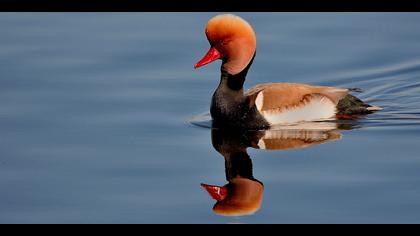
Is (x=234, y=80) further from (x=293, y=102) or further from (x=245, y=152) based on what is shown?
(x=245, y=152)

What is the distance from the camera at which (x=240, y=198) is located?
7.44m

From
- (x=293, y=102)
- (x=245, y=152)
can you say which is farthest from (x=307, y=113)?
(x=245, y=152)

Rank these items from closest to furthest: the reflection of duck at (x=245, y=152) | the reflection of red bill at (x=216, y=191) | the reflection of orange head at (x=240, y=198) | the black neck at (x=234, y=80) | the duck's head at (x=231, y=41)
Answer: the reflection of orange head at (x=240, y=198)
the reflection of duck at (x=245, y=152)
the reflection of red bill at (x=216, y=191)
the duck's head at (x=231, y=41)
the black neck at (x=234, y=80)

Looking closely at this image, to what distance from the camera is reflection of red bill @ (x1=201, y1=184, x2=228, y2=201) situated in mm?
7398

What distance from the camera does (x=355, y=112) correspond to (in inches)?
380

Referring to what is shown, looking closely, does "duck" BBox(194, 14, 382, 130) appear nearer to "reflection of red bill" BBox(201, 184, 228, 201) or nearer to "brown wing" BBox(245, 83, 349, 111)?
"brown wing" BBox(245, 83, 349, 111)

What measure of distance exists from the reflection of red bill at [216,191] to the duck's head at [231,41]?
1.98m

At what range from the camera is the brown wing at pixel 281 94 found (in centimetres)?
923

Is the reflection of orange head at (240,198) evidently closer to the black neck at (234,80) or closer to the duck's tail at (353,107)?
the black neck at (234,80)

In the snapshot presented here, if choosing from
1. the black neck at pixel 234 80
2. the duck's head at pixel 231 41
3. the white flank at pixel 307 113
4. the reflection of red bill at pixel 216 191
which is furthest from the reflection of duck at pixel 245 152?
the duck's head at pixel 231 41

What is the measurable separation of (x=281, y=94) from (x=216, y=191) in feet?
6.67

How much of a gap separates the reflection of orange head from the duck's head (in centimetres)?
178

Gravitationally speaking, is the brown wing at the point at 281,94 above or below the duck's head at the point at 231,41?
below

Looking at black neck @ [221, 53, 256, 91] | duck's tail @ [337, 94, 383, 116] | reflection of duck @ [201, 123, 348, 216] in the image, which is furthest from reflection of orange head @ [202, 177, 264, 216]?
duck's tail @ [337, 94, 383, 116]
